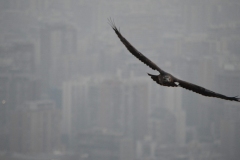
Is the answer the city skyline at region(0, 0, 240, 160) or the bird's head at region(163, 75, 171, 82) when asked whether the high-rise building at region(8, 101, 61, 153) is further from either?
the bird's head at region(163, 75, 171, 82)

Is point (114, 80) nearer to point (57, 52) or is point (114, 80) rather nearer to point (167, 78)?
→ point (57, 52)

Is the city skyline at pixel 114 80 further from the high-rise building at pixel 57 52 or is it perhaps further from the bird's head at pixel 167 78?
the bird's head at pixel 167 78

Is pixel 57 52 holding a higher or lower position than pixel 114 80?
higher

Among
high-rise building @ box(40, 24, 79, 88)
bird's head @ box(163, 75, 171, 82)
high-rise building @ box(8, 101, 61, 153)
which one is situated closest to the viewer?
bird's head @ box(163, 75, 171, 82)

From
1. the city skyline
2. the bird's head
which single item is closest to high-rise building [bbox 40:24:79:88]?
the city skyline

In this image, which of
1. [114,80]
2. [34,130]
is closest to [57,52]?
[114,80]

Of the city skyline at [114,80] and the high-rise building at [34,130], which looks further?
the city skyline at [114,80]

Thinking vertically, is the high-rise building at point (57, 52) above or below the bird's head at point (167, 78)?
above

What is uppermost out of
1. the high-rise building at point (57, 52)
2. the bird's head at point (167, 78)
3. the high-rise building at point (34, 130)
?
the high-rise building at point (57, 52)

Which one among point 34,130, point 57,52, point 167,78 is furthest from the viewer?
point 57,52

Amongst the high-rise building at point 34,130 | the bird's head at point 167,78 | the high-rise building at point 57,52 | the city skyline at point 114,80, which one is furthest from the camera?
the high-rise building at point 57,52

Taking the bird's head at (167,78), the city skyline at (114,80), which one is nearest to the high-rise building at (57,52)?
the city skyline at (114,80)

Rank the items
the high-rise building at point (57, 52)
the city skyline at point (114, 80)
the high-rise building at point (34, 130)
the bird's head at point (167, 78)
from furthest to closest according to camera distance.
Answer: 1. the high-rise building at point (57, 52)
2. the city skyline at point (114, 80)
3. the high-rise building at point (34, 130)
4. the bird's head at point (167, 78)
